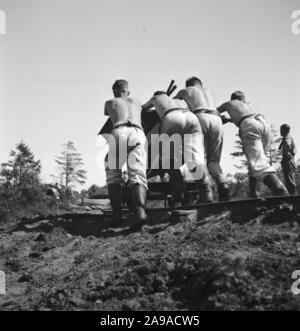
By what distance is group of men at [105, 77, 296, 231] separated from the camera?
5906 millimetres

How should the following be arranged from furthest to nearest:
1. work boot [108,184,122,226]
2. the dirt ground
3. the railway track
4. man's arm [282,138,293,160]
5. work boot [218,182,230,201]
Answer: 1. man's arm [282,138,293,160]
2. work boot [218,182,230,201]
3. work boot [108,184,122,226]
4. the railway track
5. the dirt ground

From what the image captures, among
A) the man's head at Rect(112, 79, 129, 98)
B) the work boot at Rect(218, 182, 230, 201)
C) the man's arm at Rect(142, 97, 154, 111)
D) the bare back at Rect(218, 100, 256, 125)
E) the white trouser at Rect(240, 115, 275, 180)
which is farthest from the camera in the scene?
the man's arm at Rect(142, 97, 154, 111)

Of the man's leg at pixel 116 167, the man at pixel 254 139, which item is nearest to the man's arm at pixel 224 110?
the man at pixel 254 139

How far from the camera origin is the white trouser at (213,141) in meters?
7.06

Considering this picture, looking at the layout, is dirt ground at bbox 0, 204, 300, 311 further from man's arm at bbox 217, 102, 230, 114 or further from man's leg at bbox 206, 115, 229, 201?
man's arm at bbox 217, 102, 230, 114

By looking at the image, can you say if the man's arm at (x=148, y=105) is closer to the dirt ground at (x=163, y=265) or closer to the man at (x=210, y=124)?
the man at (x=210, y=124)

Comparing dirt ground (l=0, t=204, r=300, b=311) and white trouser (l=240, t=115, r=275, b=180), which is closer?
dirt ground (l=0, t=204, r=300, b=311)

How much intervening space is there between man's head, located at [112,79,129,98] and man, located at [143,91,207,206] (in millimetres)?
696

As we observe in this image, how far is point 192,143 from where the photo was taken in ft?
21.6

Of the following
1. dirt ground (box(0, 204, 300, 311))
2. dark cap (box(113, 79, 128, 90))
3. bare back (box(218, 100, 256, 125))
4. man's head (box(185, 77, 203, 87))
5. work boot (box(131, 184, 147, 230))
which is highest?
man's head (box(185, 77, 203, 87))

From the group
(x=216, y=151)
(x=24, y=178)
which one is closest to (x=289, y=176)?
(x=216, y=151)

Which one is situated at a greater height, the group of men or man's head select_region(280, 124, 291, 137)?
man's head select_region(280, 124, 291, 137)

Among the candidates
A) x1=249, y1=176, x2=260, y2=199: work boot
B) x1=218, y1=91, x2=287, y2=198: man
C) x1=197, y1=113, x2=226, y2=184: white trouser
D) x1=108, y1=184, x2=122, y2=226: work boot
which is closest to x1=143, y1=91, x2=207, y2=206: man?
x1=197, y1=113, x2=226, y2=184: white trouser

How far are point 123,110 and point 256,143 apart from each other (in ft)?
7.48
